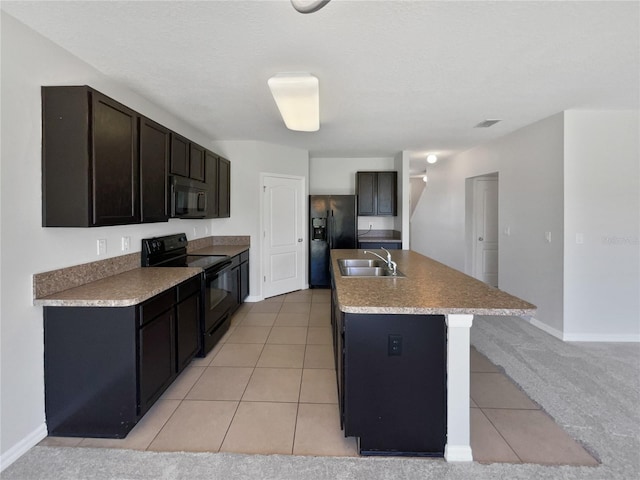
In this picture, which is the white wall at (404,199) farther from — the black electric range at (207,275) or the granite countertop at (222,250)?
the black electric range at (207,275)

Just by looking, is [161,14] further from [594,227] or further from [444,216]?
[444,216]

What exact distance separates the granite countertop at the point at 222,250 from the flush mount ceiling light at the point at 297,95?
6.03 feet

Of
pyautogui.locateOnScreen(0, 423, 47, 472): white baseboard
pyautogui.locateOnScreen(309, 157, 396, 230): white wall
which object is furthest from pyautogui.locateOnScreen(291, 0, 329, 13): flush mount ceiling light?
pyautogui.locateOnScreen(309, 157, 396, 230): white wall

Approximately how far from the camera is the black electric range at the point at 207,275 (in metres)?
2.90

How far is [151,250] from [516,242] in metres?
4.30

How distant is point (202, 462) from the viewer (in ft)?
5.63

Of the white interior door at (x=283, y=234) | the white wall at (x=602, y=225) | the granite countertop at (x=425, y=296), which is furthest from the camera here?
the white interior door at (x=283, y=234)

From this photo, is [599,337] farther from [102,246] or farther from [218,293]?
[102,246]

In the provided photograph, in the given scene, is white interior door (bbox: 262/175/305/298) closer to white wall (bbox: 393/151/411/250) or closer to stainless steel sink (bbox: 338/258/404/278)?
white wall (bbox: 393/151/411/250)

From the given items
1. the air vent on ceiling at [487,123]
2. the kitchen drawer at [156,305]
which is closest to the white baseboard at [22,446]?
the kitchen drawer at [156,305]

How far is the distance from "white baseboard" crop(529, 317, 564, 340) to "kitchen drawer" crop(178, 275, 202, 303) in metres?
3.72

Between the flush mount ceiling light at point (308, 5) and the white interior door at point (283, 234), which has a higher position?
the flush mount ceiling light at point (308, 5)

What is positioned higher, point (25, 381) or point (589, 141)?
point (589, 141)

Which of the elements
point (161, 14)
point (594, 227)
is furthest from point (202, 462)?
point (594, 227)
